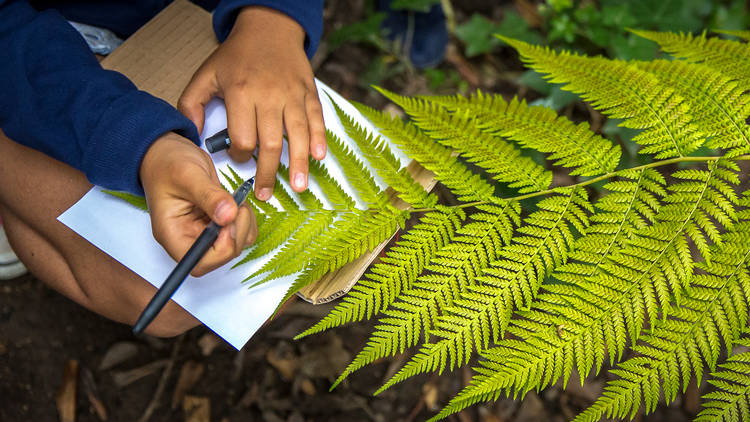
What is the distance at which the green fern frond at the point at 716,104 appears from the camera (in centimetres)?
122

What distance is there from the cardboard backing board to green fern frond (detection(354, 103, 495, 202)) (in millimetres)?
161

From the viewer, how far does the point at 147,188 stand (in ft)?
4.13

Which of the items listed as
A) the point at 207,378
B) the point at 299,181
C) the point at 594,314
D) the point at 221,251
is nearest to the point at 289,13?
the point at 299,181

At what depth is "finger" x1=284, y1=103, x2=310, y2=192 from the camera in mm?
1303

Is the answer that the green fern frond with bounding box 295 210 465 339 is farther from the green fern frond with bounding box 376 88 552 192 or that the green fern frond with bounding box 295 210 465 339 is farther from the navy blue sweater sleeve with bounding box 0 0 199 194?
the navy blue sweater sleeve with bounding box 0 0 199 194

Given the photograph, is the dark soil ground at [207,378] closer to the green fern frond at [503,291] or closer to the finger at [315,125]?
the finger at [315,125]

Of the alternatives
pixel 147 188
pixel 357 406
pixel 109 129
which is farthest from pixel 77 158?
pixel 357 406

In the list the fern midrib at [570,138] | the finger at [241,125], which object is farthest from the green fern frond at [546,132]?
the finger at [241,125]

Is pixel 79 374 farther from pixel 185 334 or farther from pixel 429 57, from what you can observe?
pixel 429 57

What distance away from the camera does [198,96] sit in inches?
56.4

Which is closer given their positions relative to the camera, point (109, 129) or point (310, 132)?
point (109, 129)

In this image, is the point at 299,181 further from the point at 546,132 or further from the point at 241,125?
the point at 546,132

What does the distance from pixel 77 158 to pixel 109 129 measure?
16 cm

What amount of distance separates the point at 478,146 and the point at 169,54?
1.07 metres
